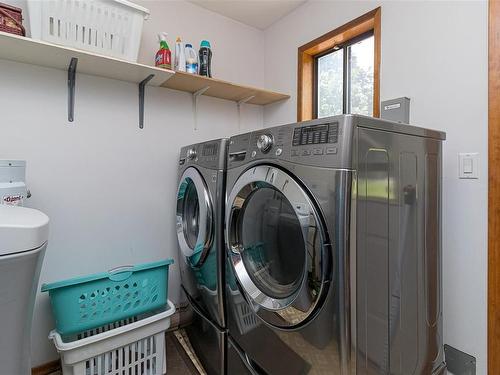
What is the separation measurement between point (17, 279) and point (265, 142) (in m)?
0.85

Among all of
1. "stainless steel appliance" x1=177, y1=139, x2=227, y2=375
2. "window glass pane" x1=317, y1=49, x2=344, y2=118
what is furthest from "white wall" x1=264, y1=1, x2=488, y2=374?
"stainless steel appliance" x1=177, y1=139, x2=227, y2=375

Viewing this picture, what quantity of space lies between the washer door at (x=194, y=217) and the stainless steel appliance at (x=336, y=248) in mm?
211

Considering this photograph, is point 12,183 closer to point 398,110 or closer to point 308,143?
point 308,143

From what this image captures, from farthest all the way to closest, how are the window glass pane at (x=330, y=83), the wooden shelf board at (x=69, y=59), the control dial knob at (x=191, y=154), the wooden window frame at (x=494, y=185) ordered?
the window glass pane at (x=330, y=83)
the control dial knob at (x=191, y=154)
the wooden shelf board at (x=69, y=59)
the wooden window frame at (x=494, y=185)

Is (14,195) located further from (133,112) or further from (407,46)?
(407,46)

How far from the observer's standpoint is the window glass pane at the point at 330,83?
2.14m

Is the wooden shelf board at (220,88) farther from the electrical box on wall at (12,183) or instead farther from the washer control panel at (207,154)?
the electrical box on wall at (12,183)

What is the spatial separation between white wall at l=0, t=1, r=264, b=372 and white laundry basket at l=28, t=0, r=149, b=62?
0.29 meters

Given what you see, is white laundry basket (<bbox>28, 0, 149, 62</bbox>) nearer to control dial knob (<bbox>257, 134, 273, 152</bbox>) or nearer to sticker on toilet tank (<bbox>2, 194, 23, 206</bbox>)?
sticker on toilet tank (<bbox>2, 194, 23, 206</bbox>)

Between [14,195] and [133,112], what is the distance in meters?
0.88

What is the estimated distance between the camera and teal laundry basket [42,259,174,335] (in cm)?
140

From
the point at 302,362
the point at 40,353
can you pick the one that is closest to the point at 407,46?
the point at 302,362

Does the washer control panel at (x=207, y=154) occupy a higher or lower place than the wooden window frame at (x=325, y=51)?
lower

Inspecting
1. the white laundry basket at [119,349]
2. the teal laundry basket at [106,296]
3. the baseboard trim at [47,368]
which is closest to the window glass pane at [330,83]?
the teal laundry basket at [106,296]
